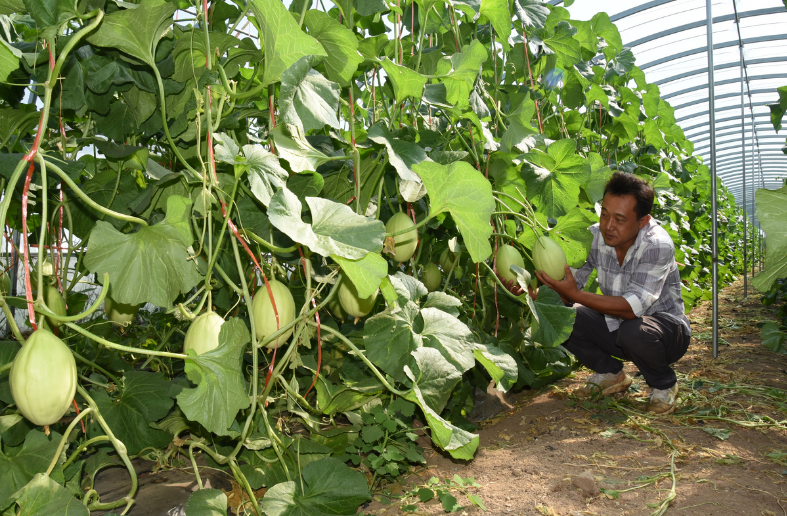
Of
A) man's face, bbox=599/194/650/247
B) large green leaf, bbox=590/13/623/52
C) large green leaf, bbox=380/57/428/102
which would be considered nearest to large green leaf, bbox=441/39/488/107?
large green leaf, bbox=380/57/428/102

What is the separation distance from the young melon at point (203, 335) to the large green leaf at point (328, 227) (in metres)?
0.28

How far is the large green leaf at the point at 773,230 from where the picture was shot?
32.1 inches

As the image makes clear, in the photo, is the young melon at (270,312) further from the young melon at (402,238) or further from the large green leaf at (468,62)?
the large green leaf at (468,62)

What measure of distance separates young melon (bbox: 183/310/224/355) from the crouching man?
62.0 inches

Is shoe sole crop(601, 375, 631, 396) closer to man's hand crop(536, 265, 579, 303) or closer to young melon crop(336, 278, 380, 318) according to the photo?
man's hand crop(536, 265, 579, 303)

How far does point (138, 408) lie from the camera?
1450 millimetres

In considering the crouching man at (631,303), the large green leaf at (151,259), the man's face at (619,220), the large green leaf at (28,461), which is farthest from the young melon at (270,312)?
the man's face at (619,220)

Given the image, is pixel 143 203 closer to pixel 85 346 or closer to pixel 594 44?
pixel 85 346

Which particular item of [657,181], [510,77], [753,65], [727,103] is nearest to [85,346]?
[510,77]

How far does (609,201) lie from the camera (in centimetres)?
252

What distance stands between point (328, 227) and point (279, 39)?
0.34 meters

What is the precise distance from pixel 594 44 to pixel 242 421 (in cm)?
248

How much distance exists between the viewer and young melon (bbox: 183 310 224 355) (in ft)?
3.51

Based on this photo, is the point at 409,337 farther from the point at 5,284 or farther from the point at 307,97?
the point at 5,284
